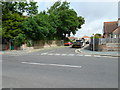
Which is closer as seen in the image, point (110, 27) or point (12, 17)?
point (12, 17)

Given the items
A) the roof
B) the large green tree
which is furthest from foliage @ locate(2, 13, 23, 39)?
the roof

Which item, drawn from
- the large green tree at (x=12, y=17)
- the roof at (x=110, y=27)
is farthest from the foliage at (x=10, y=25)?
the roof at (x=110, y=27)

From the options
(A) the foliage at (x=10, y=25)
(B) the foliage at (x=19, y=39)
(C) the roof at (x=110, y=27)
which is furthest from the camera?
(C) the roof at (x=110, y=27)

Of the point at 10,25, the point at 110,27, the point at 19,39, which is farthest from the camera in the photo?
the point at 110,27

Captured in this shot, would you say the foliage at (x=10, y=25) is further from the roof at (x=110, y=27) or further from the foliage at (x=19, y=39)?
the roof at (x=110, y=27)

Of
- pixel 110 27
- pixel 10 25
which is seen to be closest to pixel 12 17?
pixel 10 25

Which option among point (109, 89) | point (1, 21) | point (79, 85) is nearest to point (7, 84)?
point (79, 85)

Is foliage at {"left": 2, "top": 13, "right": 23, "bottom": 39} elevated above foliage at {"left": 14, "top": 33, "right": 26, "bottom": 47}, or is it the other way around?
foliage at {"left": 2, "top": 13, "right": 23, "bottom": 39}

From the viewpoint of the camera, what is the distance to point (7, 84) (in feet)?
14.5

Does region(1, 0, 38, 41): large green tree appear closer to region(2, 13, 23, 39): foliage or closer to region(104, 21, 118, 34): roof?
region(2, 13, 23, 39): foliage

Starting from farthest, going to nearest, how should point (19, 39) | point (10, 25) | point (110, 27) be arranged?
point (110, 27) < point (19, 39) < point (10, 25)

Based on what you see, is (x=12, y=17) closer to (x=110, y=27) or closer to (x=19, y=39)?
(x=19, y=39)

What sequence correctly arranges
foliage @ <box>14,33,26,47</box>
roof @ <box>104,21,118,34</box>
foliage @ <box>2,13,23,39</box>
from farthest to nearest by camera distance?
roof @ <box>104,21,118,34</box>, foliage @ <box>14,33,26,47</box>, foliage @ <box>2,13,23,39</box>

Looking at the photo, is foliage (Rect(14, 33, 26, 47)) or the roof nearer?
foliage (Rect(14, 33, 26, 47))
